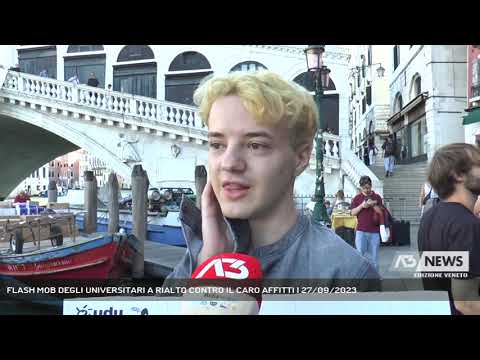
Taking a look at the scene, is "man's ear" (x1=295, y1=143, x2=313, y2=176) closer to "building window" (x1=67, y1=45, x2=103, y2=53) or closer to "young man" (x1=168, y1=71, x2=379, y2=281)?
"young man" (x1=168, y1=71, x2=379, y2=281)

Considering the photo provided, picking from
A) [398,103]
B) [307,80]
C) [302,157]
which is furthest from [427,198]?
[307,80]

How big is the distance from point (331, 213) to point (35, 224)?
1988mm

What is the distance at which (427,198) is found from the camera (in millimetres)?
2850

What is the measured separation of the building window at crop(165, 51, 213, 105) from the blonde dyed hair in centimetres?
22

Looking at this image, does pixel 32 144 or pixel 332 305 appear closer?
pixel 332 305

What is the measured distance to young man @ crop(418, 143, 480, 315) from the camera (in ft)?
7.93

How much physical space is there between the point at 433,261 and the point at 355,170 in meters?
0.75

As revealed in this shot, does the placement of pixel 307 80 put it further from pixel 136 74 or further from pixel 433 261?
pixel 433 261

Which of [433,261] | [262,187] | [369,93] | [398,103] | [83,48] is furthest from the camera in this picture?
[369,93]

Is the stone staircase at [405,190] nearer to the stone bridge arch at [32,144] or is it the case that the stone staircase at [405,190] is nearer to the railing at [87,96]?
the railing at [87,96]

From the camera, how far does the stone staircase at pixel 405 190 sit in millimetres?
2984

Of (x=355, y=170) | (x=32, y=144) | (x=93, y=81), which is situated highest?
(x=93, y=81)
